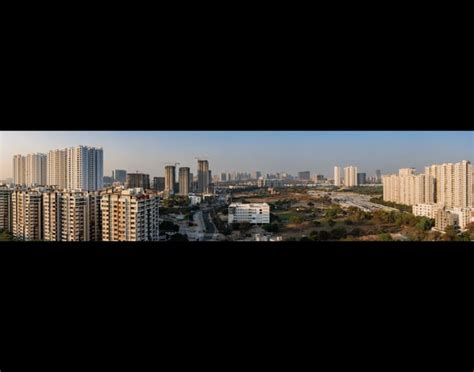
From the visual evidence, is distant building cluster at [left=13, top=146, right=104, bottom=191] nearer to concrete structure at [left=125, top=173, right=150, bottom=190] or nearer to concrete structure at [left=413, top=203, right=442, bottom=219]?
concrete structure at [left=125, top=173, right=150, bottom=190]

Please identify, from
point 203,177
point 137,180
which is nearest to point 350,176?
point 203,177

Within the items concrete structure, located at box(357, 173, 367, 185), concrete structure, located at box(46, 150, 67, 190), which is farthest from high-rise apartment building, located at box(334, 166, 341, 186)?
concrete structure, located at box(46, 150, 67, 190)

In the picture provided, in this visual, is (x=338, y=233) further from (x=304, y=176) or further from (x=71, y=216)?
(x=71, y=216)

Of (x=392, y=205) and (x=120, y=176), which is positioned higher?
Answer: (x=120, y=176)

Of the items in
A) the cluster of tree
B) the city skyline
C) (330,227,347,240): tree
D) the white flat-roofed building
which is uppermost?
the city skyline
